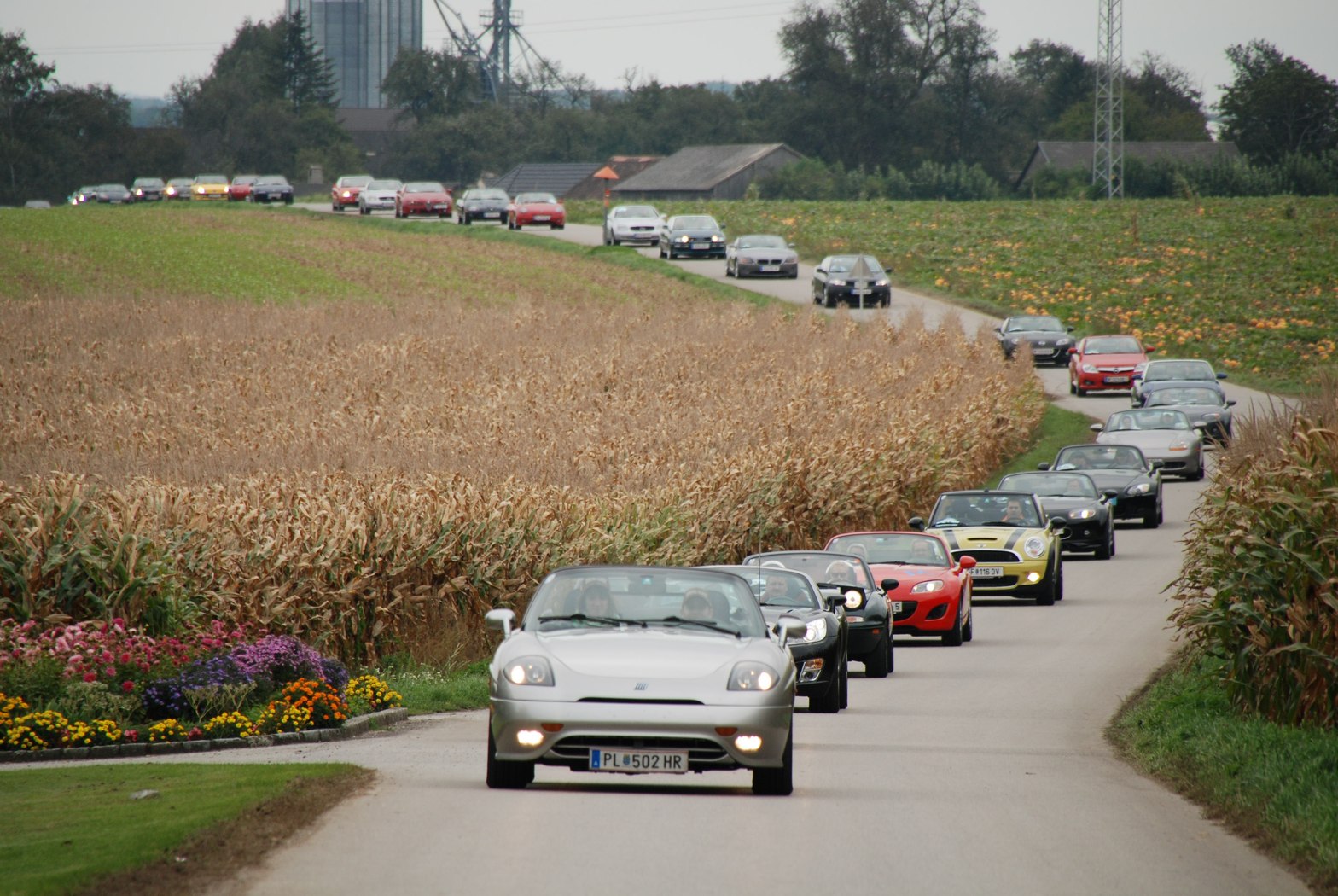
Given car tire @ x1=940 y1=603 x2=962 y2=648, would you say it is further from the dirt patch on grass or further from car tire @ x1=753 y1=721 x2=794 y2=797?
the dirt patch on grass

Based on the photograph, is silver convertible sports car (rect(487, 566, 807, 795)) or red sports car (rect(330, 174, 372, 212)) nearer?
silver convertible sports car (rect(487, 566, 807, 795))

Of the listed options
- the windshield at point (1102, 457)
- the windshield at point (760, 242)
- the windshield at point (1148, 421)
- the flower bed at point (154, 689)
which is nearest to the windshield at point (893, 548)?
the flower bed at point (154, 689)

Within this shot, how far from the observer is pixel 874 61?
126m

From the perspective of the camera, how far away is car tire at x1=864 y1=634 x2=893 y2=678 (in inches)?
768

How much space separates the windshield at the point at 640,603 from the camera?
11477 millimetres

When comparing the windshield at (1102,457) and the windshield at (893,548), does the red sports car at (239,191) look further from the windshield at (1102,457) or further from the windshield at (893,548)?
the windshield at (893,548)

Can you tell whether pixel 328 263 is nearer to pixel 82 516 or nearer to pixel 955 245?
pixel 955 245

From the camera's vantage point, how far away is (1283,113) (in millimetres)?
118250

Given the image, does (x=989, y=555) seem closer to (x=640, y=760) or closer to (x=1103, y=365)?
(x=640, y=760)

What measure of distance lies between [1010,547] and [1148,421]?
15054mm

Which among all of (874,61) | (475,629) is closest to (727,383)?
(475,629)

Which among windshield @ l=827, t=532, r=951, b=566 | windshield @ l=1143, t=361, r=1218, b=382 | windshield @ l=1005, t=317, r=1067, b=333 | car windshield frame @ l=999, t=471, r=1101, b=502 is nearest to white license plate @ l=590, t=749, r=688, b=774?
windshield @ l=827, t=532, r=951, b=566

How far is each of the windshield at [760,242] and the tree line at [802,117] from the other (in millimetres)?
44873

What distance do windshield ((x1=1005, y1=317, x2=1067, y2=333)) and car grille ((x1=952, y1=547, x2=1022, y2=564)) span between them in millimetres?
30300
